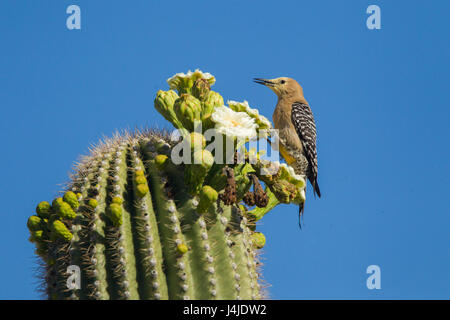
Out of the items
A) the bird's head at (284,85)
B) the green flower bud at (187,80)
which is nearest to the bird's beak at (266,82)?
the bird's head at (284,85)

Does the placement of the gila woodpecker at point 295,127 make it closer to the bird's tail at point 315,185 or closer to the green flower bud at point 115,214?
the bird's tail at point 315,185

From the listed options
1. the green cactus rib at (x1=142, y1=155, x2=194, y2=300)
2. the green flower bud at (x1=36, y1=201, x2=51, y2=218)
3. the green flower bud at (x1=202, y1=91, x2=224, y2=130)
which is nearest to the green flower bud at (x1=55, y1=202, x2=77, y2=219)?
the green flower bud at (x1=36, y1=201, x2=51, y2=218)

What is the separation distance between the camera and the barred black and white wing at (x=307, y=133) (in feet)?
27.7

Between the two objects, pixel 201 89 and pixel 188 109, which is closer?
pixel 188 109

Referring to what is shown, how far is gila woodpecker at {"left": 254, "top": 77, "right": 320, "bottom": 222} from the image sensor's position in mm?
8203

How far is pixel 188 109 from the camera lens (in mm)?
3867

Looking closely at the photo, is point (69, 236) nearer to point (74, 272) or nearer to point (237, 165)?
point (74, 272)

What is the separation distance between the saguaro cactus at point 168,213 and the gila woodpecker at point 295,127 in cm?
398

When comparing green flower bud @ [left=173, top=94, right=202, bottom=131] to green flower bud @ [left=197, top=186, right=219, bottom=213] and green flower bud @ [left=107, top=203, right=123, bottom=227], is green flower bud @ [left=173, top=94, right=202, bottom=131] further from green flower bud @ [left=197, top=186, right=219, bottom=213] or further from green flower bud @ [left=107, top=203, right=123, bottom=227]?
green flower bud @ [left=107, top=203, right=123, bottom=227]

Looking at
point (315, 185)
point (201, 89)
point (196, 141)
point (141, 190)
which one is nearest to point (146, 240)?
point (141, 190)

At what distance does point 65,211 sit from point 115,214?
1.57ft

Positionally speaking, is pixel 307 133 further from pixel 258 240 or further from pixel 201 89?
pixel 201 89

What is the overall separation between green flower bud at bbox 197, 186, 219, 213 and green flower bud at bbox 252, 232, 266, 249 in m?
0.75
